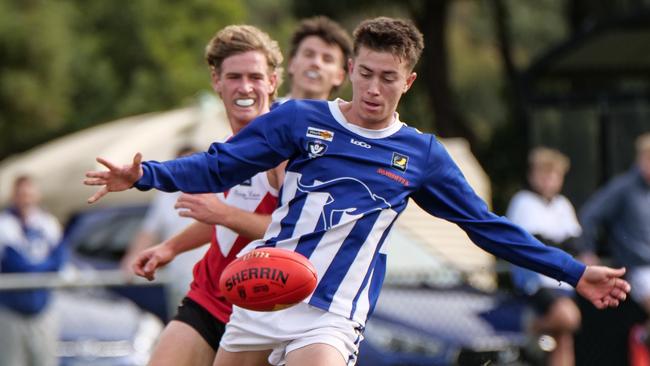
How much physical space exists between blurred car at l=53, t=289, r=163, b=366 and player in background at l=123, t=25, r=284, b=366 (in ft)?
17.2

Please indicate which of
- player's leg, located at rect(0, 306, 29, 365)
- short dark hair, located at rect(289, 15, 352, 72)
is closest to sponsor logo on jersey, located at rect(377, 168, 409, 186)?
short dark hair, located at rect(289, 15, 352, 72)

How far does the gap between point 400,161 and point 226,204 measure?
0.96m

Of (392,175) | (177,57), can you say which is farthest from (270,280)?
(177,57)

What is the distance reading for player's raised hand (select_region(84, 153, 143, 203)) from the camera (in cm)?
571

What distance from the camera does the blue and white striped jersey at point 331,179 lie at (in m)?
6.03

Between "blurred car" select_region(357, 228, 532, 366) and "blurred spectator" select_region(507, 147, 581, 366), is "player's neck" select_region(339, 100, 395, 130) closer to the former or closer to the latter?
"blurred spectator" select_region(507, 147, 581, 366)

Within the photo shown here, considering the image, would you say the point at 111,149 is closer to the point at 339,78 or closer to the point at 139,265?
the point at 339,78

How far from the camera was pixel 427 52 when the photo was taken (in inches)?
1124

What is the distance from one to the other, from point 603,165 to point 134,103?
19655 millimetres

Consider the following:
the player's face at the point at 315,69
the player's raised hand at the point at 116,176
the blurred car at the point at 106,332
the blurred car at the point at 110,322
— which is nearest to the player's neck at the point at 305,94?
the player's face at the point at 315,69

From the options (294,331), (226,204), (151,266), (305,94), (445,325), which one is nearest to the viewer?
(294,331)

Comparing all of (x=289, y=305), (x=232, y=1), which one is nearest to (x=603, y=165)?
(x=289, y=305)

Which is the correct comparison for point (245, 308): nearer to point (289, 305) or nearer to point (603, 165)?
point (289, 305)

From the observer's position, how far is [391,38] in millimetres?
6086
